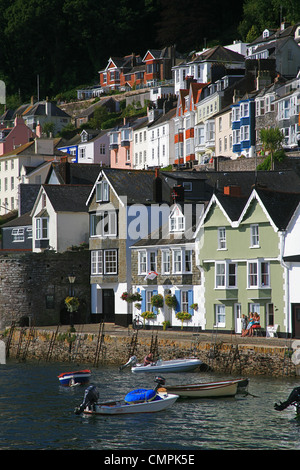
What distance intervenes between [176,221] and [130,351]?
11.5 m

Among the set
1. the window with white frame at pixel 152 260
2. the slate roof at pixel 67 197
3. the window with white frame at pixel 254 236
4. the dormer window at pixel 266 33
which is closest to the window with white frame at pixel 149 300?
the window with white frame at pixel 152 260

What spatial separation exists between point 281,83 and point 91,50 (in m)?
101

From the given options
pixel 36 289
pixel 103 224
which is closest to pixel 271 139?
pixel 103 224

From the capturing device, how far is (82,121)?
6083 inches

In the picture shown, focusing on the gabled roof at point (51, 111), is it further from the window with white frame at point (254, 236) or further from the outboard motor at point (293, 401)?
the outboard motor at point (293, 401)

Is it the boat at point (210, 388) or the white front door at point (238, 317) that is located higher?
the white front door at point (238, 317)

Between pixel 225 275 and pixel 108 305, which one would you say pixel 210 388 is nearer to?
pixel 225 275

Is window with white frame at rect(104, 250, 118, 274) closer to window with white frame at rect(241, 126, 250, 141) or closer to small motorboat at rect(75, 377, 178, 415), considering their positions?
small motorboat at rect(75, 377, 178, 415)

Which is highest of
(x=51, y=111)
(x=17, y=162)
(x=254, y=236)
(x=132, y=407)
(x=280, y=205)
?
(x=51, y=111)

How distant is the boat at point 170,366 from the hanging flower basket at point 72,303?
15.8 meters

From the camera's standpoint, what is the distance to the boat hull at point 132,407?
125 ft

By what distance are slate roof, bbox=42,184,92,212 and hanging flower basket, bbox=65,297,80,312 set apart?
813 cm

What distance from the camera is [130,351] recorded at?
52.2 m
